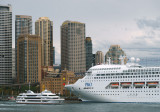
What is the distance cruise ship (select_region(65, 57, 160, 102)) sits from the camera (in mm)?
102938

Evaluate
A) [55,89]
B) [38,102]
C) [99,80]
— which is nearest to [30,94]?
[38,102]

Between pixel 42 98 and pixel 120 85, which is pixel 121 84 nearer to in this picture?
pixel 120 85

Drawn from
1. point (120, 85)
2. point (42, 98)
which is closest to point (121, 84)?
point (120, 85)

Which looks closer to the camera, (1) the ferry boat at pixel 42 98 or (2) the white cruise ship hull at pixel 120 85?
(2) the white cruise ship hull at pixel 120 85

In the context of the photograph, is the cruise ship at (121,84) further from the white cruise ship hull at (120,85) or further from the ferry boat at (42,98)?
the ferry boat at (42,98)

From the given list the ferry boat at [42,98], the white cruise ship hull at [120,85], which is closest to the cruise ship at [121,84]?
the white cruise ship hull at [120,85]

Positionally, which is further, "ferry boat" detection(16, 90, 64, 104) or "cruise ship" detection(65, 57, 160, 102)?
"ferry boat" detection(16, 90, 64, 104)

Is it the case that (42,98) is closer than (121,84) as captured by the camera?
No

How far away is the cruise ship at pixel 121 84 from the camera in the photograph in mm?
102938

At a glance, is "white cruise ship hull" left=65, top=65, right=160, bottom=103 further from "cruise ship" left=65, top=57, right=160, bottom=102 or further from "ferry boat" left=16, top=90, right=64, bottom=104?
"ferry boat" left=16, top=90, right=64, bottom=104

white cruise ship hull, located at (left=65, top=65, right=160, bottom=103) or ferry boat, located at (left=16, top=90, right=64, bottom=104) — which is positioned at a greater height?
white cruise ship hull, located at (left=65, top=65, right=160, bottom=103)

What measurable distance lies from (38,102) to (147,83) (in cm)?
3179

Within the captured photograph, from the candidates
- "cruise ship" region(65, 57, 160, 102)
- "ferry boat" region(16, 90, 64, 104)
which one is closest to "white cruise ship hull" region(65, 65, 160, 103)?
"cruise ship" region(65, 57, 160, 102)

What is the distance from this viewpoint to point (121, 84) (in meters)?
106
